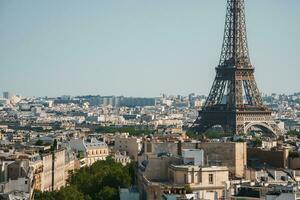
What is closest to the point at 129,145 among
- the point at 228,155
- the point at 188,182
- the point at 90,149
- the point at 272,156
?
the point at 90,149

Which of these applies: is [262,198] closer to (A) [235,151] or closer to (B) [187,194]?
(B) [187,194]

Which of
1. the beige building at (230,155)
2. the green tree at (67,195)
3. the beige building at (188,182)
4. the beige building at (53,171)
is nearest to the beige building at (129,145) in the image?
the beige building at (53,171)

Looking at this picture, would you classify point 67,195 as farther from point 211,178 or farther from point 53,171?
point 53,171

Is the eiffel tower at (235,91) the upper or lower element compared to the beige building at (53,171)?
upper

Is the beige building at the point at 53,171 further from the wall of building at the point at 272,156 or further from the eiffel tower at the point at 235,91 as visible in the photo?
the eiffel tower at the point at 235,91

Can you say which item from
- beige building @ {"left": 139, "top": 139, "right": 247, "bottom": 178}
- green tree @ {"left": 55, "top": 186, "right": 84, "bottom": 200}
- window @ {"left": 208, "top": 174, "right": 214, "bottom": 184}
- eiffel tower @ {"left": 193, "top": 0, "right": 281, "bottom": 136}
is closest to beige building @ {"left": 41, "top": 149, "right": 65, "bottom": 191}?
green tree @ {"left": 55, "top": 186, "right": 84, "bottom": 200}

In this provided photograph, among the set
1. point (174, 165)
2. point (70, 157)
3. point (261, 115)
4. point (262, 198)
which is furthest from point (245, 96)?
point (262, 198)

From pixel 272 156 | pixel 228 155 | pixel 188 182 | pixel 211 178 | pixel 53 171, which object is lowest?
pixel 53 171

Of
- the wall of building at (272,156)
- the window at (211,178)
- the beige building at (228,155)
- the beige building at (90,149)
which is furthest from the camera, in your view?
the beige building at (90,149)
